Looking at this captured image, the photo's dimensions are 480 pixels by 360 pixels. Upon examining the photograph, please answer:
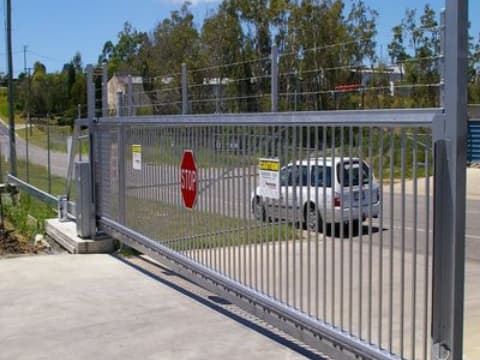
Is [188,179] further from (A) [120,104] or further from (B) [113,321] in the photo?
(A) [120,104]

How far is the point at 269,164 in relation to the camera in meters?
5.69

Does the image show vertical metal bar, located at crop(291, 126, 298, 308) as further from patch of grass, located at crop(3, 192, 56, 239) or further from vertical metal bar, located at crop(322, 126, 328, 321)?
patch of grass, located at crop(3, 192, 56, 239)

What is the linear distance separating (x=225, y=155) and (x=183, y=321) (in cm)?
167

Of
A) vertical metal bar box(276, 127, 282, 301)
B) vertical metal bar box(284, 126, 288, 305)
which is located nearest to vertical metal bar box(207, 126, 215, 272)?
vertical metal bar box(276, 127, 282, 301)

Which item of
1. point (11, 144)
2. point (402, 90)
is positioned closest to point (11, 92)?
point (11, 144)

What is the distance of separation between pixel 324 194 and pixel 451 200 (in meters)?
1.38

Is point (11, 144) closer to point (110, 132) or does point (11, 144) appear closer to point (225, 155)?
point (110, 132)

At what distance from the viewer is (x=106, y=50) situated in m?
128

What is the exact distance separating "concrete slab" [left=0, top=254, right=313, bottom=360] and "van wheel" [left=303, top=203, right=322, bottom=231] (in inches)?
46.7

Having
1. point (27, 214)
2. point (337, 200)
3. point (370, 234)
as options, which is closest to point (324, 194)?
point (337, 200)

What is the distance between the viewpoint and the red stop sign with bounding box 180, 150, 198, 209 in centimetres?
715

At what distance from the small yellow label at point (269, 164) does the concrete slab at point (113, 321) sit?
1.51m

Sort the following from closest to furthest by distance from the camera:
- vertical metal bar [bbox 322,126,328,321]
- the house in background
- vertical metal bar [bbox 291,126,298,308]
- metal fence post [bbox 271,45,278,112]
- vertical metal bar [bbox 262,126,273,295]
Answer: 1. vertical metal bar [bbox 322,126,328,321]
2. vertical metal bar [bbox 291,126,298,308]
3. vertical metal bar [bbox 262,126,273,295]
4. metal fence post [bbox 271,45,278,112]
5. the house in background

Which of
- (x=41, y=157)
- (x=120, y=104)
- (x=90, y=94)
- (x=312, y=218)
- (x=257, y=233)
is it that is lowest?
(x=41, y=157)
